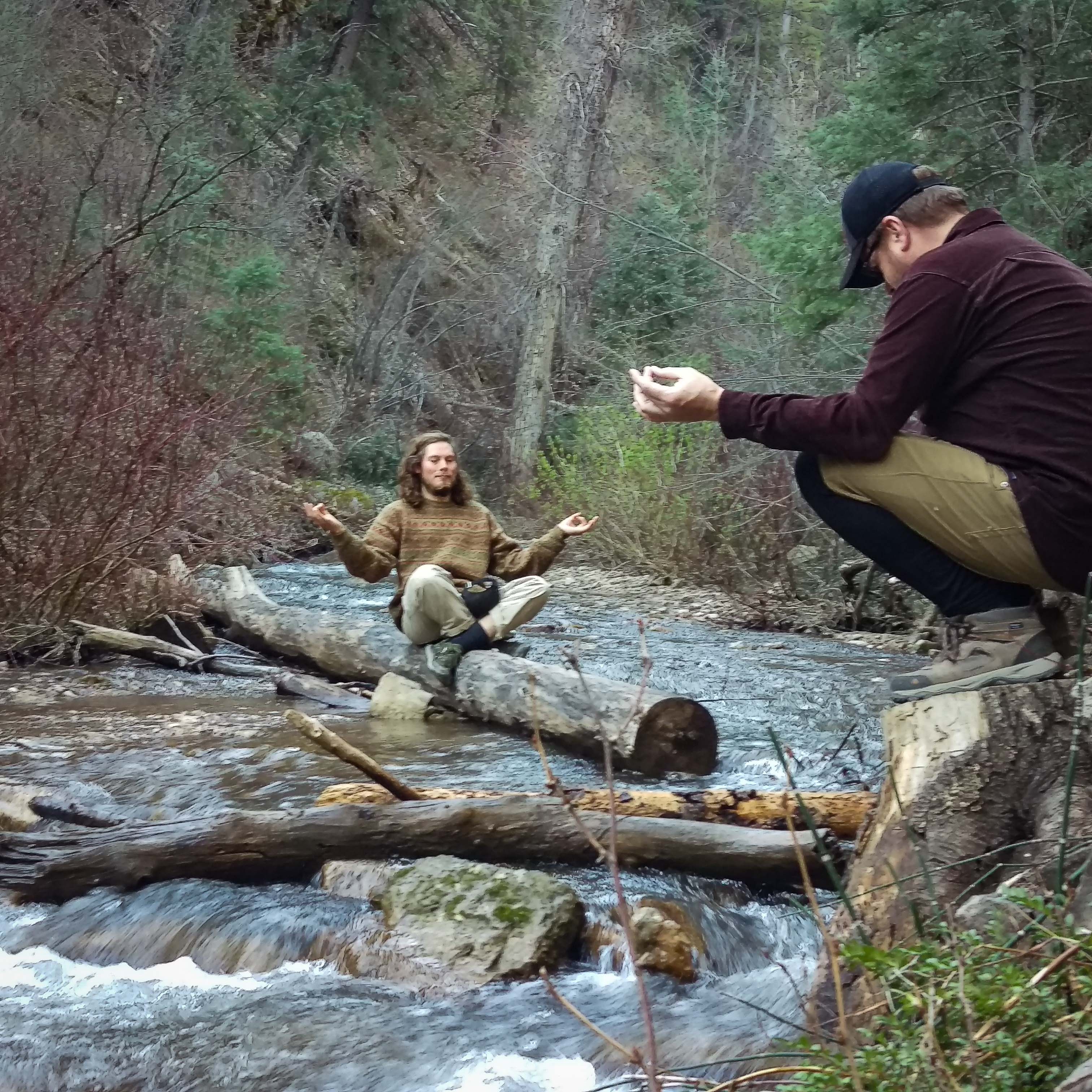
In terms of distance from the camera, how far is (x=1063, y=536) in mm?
3244

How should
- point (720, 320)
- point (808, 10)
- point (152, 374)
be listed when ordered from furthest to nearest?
point (808, 10)
point (720, 320)
point (152, 374)

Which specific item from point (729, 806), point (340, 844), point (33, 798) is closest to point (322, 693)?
point (33, 798)

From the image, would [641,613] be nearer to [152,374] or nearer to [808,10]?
[152,374]

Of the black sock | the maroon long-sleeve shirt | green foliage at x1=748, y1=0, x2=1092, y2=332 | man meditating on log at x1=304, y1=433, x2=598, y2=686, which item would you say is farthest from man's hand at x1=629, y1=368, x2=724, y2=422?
green foliage at x1=748, y1=0, x2=1092, y2=332

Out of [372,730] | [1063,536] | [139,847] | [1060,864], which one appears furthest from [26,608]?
[1060,864]

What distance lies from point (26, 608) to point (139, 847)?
15.3 ft

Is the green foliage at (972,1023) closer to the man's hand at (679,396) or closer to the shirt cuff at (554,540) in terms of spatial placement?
the man's hand at (679,396)

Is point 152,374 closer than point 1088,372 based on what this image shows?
No

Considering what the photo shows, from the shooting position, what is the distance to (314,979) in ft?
12.7

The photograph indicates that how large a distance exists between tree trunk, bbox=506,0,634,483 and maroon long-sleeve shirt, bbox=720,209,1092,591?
1706 cm

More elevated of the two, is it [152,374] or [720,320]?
[720,320]

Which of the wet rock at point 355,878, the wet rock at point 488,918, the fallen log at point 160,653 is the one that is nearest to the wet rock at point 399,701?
the fallen log at point 160,653

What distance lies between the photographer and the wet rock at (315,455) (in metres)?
20.8

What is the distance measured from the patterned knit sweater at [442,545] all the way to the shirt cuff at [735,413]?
385 cm
